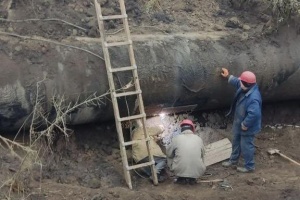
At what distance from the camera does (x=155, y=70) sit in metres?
8.51

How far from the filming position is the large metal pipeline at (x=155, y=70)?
7617mm

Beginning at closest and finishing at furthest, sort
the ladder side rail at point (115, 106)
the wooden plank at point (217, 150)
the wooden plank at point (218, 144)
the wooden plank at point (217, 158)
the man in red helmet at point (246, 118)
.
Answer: the ladder side rail at point (115, 106) → the man in red helmet at point (246, 118) → the wooden plank at point (217, 158) → the wooden plank at point (217, 150) → the wooden plank at point (218, 144)

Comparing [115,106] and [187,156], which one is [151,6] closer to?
[115,106]

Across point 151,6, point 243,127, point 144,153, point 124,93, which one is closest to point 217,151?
point 243,127

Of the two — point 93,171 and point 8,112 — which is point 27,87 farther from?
point 93,171

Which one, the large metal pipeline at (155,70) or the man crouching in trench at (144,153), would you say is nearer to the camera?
the large metal pipeline at (155,70)

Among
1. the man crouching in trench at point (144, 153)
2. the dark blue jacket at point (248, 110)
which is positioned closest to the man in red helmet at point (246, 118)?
the dark blue jacket at point (248, 110)

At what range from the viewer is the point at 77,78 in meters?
7.91

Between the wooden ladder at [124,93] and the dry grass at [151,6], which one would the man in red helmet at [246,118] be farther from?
the dry grass at [151,6]

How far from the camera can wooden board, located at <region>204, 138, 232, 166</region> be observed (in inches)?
355

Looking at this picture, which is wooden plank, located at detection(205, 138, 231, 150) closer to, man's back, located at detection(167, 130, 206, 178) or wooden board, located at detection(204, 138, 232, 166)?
wooden board, located at detection(204, 138, 232, 166)

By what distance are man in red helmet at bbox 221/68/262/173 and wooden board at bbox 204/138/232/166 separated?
0.56 feet

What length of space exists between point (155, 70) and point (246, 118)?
156cm

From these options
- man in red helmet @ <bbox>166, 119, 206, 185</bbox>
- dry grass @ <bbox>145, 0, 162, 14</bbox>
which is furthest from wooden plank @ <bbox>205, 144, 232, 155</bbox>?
dry grass @ <bbox>145, 0, 162, 14</bbox>
